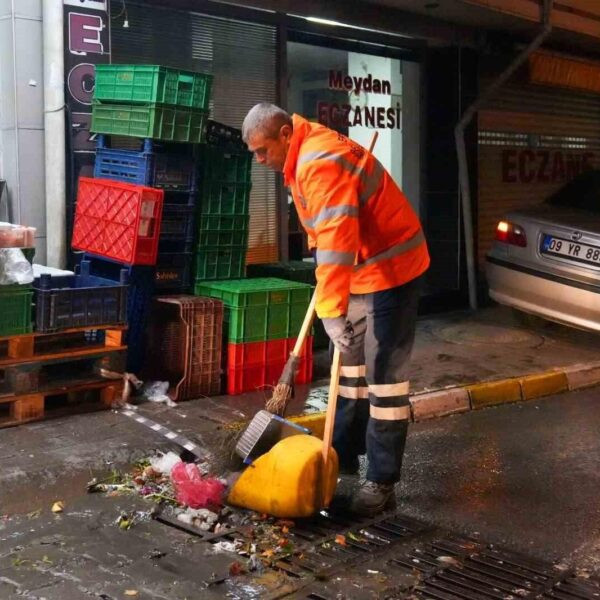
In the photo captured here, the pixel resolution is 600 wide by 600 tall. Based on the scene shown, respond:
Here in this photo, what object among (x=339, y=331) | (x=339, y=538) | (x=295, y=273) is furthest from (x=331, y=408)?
(x=295, y=273)

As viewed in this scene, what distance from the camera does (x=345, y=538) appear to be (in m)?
4.38

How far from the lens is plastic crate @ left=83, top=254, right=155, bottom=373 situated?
6.50 m

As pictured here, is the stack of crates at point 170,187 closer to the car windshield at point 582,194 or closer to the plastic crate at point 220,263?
the plastic crate at point 220,263

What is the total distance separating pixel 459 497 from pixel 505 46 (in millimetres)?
7453

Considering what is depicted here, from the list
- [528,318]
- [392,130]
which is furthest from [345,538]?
[392,130]

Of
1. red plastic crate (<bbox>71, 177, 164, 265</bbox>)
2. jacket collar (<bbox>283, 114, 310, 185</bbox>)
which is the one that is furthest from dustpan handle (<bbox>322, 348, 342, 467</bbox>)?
red plastic crate (<bbox>71, 177, 164, 265</bbox>)

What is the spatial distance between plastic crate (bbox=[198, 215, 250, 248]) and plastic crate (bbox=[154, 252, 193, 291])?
18 centimetres

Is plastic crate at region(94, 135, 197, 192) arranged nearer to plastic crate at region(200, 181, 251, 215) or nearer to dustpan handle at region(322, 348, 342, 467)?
plastic crate at region(200, 181, 251, 215)

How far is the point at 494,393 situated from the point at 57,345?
3.51 metres

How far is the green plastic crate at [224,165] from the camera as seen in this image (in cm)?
691

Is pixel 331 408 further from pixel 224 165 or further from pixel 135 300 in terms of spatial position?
pixel 224 165

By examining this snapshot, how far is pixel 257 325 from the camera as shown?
6719 mm

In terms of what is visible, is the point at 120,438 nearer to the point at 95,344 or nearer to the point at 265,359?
the point at 95,344

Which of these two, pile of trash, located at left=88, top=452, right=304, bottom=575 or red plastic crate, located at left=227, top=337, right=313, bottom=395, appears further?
red plastic crate, located at left=227, top=337, right=313, bottom=395
